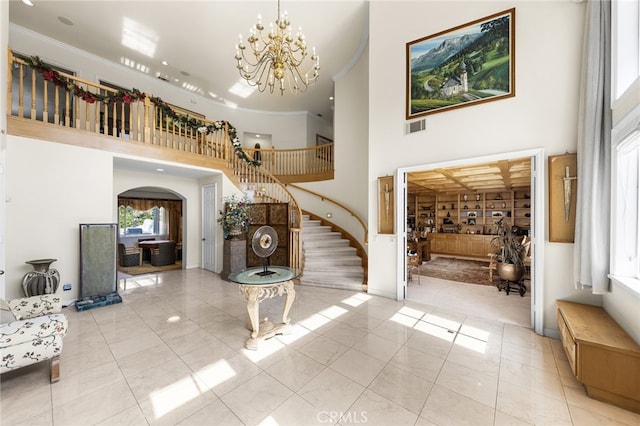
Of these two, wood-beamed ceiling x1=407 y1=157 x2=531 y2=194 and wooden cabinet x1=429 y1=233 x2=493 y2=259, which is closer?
wood-beamed ceiling x1=407 y1=157 x2=531 y2=194

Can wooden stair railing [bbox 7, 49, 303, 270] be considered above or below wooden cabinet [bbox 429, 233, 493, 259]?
above

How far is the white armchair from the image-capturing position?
79.9 inches

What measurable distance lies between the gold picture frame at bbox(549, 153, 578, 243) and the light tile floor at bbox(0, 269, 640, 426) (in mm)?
1425

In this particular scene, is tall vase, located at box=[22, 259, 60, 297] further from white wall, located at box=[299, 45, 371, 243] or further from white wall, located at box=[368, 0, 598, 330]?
white wall, located at box=[299, 45, 371, 243]

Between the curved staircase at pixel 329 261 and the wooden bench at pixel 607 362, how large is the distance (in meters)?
3.30

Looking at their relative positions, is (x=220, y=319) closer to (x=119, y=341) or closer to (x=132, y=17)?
(x=119, y=341)

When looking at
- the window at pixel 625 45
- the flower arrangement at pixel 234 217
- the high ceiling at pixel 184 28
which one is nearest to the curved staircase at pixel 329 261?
the flower arrangement at pixel 234 217

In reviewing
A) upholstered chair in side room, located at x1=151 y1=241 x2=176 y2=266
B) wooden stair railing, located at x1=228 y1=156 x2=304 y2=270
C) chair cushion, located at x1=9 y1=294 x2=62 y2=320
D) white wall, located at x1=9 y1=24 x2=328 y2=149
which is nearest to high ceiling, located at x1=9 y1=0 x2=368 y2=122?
white wall, located at x1=9 y1=24 x2=328 y2=149

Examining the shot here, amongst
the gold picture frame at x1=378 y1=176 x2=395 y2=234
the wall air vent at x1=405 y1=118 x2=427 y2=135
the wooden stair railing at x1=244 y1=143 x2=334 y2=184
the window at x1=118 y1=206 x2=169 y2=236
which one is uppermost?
the wooden stair railing at x1=244 y1=143 x2=334 y2=184

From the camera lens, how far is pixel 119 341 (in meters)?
3.03

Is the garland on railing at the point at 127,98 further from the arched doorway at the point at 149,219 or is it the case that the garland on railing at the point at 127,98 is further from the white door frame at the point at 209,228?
the arched doorway at the point at 149,219

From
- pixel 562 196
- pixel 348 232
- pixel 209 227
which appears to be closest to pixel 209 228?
pixel 209 227

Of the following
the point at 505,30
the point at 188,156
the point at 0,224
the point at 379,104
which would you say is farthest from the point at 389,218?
the point at 0,224

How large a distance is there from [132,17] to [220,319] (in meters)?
6.94
